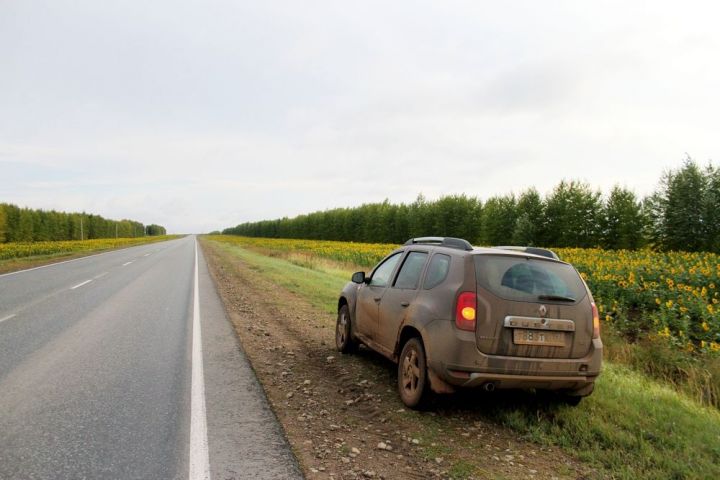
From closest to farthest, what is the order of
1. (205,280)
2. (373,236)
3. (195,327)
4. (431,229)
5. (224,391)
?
(224,391)
(195,327)
(205,280)
(431,229)
(373,236)

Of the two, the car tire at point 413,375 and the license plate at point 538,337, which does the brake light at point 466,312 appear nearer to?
the license plate at point 538,337

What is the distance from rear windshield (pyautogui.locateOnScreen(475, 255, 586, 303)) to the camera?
4.40 m

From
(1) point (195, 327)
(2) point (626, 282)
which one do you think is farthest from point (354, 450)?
(2) point (626, 282)

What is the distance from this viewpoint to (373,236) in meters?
68.2

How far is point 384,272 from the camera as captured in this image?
248 inches

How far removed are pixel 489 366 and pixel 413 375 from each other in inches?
36.6

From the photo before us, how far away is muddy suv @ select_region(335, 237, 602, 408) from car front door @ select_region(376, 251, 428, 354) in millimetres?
108

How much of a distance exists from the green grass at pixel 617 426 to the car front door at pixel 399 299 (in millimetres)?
956

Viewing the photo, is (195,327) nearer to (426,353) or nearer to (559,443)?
(426,353)

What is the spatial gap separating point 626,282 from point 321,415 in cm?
924

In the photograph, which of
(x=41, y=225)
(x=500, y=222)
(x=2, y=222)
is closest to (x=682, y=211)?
(x=500, y=222)

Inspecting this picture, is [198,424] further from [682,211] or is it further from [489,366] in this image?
[682,211]

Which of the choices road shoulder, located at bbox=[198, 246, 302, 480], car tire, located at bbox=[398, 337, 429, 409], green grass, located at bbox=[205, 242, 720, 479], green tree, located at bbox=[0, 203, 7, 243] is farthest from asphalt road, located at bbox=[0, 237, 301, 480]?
green tree, located at bbox=[0, 203, 7, 243]

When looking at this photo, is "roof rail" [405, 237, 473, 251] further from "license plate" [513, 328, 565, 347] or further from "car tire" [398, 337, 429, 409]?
"car tire" [398, 337, 429, 409]
